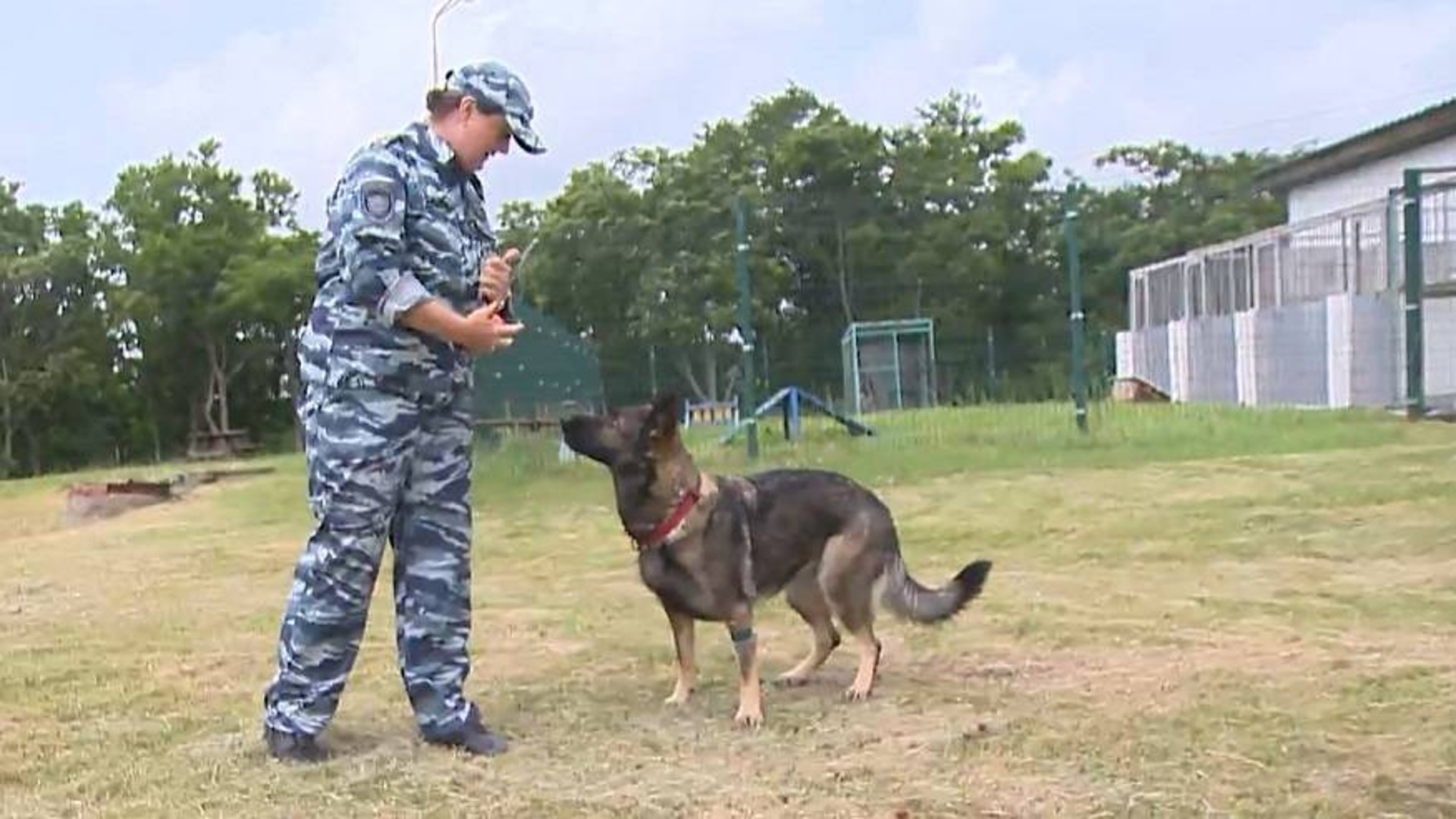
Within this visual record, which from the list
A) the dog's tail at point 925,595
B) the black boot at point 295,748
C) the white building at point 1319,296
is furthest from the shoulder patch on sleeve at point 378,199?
the white building at point 1319,296

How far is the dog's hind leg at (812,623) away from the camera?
5027 mm

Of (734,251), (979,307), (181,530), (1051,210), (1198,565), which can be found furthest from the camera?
(1051,210)

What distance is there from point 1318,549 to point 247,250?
1254 inches

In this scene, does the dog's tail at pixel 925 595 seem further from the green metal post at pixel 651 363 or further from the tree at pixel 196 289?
the tree at pixel 196 289

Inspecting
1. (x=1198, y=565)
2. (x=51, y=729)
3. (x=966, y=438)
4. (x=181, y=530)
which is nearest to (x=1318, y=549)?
(x=1198, y=565)

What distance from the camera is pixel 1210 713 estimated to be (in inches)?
165

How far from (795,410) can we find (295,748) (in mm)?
10983

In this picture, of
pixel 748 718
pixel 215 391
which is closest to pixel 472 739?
pixel 748 718

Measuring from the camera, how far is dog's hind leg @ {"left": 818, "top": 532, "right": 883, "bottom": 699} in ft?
16.1

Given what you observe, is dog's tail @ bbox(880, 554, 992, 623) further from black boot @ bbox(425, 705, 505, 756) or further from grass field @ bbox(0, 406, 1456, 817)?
black boot @ bbox(425, 705, 505, 756)

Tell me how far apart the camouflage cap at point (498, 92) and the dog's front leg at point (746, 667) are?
1.52 meters

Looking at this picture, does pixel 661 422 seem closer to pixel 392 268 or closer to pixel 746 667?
pixel 746 667

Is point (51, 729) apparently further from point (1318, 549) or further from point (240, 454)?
point (240, 454)

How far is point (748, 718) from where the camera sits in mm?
4445
